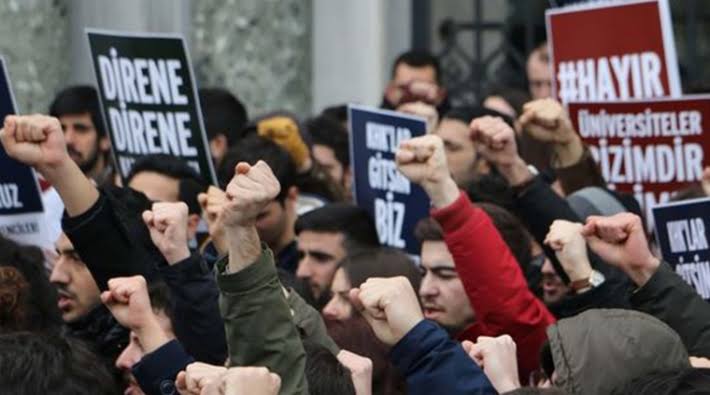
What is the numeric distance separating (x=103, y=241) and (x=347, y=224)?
213 centimetres

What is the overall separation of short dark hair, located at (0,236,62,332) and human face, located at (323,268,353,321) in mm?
798

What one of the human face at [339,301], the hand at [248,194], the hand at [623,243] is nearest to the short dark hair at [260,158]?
the human face at [339,301]

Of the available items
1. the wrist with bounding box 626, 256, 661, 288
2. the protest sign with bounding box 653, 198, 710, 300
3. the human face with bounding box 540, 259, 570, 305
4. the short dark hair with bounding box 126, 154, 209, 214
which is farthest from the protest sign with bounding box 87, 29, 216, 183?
the wrist with bounding box 626, 256, 661, 288

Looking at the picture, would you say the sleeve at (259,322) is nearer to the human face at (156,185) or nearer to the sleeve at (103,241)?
the sleeve at (103,241)

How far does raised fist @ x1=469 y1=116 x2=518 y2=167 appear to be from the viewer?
26.8 ft

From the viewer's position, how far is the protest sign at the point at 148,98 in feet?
29.5

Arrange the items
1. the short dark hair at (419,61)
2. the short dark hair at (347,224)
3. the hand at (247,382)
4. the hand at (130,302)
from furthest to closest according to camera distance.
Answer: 1. the short dark hair at (419,61)
2. the short dark hair at (347,224)
3. the hand at (130,302)
4. the hand at (247,382)

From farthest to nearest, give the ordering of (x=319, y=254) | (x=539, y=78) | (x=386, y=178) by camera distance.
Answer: (x=539, y=78)
(x=386, y=178)
(x=319, y=254)

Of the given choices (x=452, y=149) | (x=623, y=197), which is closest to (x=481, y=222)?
(x=623, y=197)

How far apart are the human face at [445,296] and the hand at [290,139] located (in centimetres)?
271

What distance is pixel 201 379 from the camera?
536cm

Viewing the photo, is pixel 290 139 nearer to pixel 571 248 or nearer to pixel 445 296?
pixel 445 296

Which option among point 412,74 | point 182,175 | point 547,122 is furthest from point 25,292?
point 412,74

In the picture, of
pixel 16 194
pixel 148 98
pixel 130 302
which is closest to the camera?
pixel 130 302
